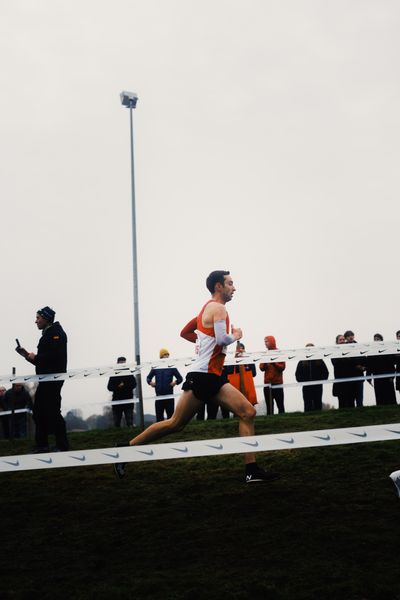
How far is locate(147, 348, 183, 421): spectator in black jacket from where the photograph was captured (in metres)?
→ 12.9

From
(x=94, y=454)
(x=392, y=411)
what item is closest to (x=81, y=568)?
(x=94, y=454)

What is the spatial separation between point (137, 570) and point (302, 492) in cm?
217

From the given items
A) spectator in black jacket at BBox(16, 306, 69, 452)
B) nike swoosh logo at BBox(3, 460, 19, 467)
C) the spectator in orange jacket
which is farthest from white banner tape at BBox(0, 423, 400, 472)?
the spectator in orange jacket

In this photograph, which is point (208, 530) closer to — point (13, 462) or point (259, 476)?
point (259, 476)

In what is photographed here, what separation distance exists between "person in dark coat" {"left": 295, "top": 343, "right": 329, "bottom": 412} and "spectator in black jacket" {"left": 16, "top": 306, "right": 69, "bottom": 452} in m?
5.61

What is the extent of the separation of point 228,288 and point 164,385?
7207 millimetres

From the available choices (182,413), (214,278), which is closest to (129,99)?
(214,278)

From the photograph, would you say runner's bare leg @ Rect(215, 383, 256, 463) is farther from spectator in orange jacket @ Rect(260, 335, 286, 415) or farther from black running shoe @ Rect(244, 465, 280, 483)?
spectator in orange jacket @ Rect(260, 335, 286, 415)

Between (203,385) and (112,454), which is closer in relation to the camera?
(112,454)

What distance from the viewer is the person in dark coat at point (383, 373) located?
12.6 metres

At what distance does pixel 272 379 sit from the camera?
12.7m

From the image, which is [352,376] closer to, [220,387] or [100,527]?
[220,387]

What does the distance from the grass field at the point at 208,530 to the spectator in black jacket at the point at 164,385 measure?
15.7 feet

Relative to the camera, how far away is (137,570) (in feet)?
14.0
